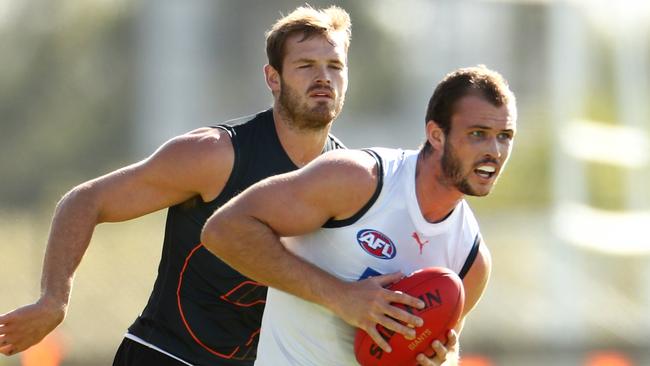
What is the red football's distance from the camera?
13.8 ft

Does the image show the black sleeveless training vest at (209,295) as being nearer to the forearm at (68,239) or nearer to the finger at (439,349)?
the forearm at (68,239)

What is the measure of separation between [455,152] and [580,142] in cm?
903

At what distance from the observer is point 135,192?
16.9 ft

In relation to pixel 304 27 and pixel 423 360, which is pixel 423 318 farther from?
pixel 304 27

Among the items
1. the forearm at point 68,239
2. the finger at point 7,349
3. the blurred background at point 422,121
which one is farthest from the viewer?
the blurred background at point 422,121

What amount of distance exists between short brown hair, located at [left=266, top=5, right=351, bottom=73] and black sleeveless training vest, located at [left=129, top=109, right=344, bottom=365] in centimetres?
47

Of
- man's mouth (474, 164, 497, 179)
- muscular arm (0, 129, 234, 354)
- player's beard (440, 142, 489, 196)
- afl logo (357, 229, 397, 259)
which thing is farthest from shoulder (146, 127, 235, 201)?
man's mouth (474, 164, 497, 179)

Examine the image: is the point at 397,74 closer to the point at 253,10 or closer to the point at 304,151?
the point at 253,10

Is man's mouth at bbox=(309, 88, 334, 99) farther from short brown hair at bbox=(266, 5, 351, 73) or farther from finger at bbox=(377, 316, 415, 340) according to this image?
finger at bbox=(377, 316, 415, 340)

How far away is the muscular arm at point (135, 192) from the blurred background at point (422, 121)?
18.7 feet

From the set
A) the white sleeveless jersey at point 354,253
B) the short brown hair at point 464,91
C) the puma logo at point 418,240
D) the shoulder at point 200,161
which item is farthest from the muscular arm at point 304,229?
the shoulder at point 200,161

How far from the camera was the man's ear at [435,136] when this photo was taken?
4438 mm

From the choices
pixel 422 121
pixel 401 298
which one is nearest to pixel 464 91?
pixel 401 298

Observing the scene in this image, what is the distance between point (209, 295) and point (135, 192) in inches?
21.6
